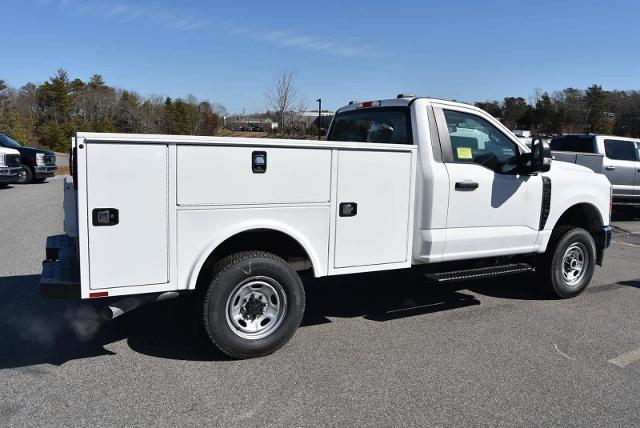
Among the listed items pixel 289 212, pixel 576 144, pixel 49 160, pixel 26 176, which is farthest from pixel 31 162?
pixel 289 212

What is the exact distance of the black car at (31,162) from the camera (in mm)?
19231

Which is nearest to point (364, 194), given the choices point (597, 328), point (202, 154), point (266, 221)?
point (266, 221)

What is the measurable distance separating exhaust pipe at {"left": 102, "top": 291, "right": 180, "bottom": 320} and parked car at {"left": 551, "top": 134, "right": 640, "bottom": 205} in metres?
12.3

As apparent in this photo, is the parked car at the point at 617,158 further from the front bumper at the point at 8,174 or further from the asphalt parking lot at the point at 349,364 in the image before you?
the front bumper at the point at 8,174

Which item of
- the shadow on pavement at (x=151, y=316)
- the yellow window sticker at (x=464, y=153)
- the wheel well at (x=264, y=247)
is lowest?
the shadow on pavement at (x=151, y=316)

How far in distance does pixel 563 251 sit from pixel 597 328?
1.07 metres

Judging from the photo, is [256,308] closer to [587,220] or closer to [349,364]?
[349,364]

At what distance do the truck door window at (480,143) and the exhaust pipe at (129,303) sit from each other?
9.65ft

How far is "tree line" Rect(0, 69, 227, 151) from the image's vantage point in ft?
129

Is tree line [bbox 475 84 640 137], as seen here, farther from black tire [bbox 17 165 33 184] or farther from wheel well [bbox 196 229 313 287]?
wheel well [bbox 196 229 313 287]

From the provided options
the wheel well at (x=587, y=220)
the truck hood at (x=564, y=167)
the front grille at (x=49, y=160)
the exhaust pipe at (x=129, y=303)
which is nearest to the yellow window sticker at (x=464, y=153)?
the truck hood at (x=564, y=167)

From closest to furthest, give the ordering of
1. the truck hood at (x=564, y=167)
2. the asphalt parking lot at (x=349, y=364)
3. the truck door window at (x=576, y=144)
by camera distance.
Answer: the asphalt parking lot at (x=349, y=364) < the truck hood at (x=564, y=167) < the truck door window at (x=576, y=144)

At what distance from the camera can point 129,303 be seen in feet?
13.3

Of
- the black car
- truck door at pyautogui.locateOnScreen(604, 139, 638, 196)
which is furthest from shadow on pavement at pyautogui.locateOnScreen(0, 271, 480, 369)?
the black car
